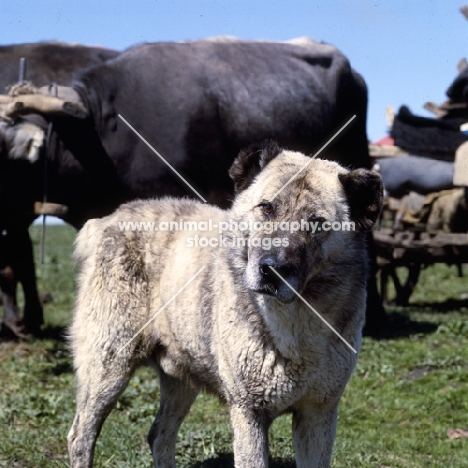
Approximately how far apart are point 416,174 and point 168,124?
4.31 m

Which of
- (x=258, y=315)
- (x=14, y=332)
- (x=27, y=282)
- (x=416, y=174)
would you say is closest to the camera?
(x=258, y=315)

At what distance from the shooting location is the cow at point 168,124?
824 centimetres

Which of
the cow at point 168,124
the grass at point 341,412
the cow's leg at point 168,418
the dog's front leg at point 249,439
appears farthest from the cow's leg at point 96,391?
the cow at point 168,124

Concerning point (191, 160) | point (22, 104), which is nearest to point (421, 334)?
point (191, 160)

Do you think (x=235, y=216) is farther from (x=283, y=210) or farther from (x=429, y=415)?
(x=429, y=415)

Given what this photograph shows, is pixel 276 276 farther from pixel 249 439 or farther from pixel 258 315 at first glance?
pixel 249 439

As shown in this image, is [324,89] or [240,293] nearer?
[240,293]

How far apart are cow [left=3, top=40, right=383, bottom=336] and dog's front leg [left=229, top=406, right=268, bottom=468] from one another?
4.34 metres

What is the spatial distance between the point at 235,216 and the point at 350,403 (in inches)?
129

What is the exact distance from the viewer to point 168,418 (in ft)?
16.9

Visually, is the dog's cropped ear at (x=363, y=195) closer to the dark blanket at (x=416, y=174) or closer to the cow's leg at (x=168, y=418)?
the cow's leg at (x=168, y=418)

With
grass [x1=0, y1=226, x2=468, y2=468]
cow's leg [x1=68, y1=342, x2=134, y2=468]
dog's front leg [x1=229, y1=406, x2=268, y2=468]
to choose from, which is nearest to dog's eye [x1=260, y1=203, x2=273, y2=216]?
dog's front leg [x1=229, y1=406, x2=268, y2=468]

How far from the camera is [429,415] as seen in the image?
668 cm

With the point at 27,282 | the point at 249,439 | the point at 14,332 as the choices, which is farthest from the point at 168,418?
the point at 27,282
